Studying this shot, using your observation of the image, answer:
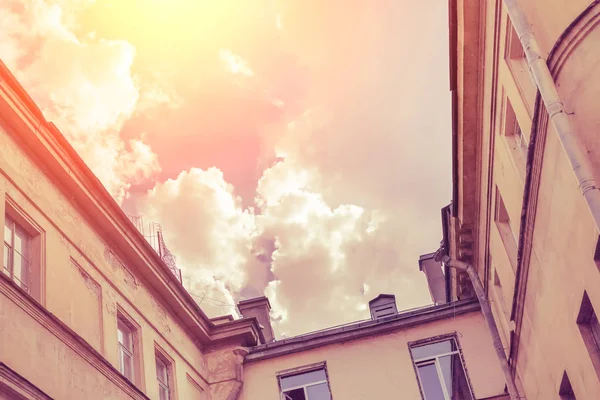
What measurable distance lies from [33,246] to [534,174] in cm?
868

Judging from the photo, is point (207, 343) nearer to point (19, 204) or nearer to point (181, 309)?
point (181, 309)

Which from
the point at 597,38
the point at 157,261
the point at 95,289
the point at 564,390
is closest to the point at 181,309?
the point at 157,261

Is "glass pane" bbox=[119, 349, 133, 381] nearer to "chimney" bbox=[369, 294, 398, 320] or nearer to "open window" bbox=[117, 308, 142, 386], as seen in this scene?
"open window" bbox=[117, 308, 142, 386]

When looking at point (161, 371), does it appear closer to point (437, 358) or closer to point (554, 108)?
point (437, 358)

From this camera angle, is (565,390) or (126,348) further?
(126,348)

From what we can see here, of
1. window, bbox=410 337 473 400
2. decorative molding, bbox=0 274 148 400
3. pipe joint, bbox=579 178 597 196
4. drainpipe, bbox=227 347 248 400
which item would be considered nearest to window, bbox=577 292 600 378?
pipe joint, bbox=579 178 597 196

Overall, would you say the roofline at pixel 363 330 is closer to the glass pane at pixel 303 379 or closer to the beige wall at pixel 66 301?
the glass pane at pixel 303 379

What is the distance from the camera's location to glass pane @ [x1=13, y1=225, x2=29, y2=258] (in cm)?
1170

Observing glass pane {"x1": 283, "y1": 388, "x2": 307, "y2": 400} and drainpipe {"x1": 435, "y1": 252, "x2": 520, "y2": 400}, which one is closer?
drainpipe {"x1": 435, "y1": 252, "x2": 520, "y2": 400}

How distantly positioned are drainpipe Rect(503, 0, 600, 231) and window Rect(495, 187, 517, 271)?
17.0 ft

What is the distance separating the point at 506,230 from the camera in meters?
14.7

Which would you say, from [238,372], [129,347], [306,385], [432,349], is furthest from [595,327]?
[238,372]

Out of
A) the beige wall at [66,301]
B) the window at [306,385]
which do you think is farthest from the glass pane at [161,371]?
the window at [306,385]

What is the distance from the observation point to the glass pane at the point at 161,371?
54.1ft
